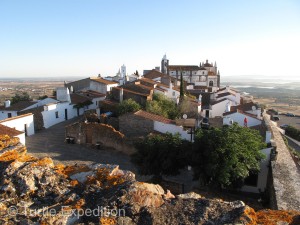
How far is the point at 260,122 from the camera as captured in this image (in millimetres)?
21109

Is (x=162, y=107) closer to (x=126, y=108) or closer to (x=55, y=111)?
(x=126, y=108)

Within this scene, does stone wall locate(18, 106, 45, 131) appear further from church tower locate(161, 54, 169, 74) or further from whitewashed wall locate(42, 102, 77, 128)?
church tower locate(161, 54, 169, 74)

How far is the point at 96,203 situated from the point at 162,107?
22795 millimetres

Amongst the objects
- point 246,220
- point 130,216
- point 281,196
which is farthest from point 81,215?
point 281,196

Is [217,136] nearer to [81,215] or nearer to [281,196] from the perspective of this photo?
[281,196]

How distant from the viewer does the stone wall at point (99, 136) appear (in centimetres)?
1922

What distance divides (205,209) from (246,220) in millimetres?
603

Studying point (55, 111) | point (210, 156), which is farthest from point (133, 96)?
point (210, 156)

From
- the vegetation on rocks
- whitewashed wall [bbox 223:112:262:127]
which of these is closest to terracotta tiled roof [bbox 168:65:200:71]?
whitewashed wall [bbox 223:112:262:127]

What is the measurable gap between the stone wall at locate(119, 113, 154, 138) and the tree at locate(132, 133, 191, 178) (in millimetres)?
5338

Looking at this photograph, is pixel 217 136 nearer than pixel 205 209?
No

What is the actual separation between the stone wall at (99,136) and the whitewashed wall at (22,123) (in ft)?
13.2

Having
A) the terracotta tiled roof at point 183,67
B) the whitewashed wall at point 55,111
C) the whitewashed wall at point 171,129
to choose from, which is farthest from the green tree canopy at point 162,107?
the terracotta tiled roof at point 183,67

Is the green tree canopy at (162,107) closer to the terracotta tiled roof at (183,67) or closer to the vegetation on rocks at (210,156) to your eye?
the vegetation on rocks at (210,156)
